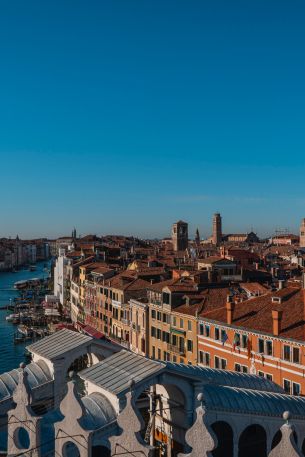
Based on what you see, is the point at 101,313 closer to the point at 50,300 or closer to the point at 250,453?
the point at 50,300

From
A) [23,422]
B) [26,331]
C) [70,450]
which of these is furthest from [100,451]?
[26,331]

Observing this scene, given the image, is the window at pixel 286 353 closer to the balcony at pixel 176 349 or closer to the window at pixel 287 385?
the window at pixel 287 385

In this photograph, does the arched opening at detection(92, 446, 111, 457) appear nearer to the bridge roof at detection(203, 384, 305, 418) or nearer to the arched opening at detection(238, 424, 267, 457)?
the bridge roof at detection(203, 384, 305, 418)

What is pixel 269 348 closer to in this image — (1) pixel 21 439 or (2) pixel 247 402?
(2) pixel 247 402

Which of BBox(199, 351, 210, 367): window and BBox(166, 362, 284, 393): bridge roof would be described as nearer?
BBox(166, 362, 284, 393): bridge roof

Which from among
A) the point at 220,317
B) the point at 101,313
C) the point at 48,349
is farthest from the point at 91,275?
the point at 48,349

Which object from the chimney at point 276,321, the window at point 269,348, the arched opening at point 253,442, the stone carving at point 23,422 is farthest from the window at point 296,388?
the stone carving at point 23,422

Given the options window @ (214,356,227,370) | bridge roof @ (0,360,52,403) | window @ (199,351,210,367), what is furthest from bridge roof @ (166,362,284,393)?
window @ (199,351,210,367)
